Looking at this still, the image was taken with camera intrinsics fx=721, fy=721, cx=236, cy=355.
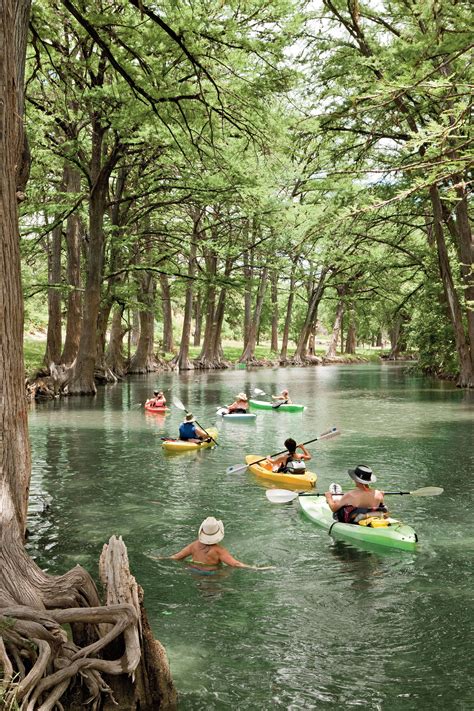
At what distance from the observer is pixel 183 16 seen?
12945mm

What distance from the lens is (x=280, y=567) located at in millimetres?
8289

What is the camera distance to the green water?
5.65 metres

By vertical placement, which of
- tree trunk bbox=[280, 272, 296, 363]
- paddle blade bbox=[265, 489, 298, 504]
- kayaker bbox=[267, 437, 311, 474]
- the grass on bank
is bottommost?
paddle blade bbox=[265, 489, 298, 504]

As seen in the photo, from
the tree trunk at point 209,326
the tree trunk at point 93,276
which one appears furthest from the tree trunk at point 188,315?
the tree trunk at point 93,276

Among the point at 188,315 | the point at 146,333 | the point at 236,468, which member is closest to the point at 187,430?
the point at 236,468

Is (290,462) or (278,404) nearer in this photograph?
(290,462)

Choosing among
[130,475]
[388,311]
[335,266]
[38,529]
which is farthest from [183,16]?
[388,311]

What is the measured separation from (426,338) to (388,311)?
2318 cm

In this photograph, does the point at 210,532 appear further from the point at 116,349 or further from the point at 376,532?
the point at 116,349

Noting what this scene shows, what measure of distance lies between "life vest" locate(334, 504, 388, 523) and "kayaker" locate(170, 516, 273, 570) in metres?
1.76

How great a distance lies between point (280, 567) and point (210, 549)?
87 cm

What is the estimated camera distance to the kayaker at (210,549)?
26.0ft

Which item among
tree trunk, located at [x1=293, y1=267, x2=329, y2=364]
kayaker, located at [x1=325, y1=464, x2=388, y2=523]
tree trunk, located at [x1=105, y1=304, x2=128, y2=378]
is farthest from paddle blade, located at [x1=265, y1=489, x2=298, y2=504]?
tree trunk, located at [x1=293, y1=267, x2=329, y2=364]

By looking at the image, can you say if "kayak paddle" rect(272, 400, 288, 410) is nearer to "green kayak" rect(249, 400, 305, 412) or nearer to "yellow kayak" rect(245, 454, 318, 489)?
"green kayak" rect(249, 400, 305, 412)
